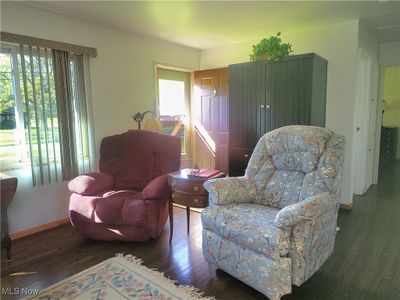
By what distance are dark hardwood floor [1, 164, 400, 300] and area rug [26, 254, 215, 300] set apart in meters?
0.09

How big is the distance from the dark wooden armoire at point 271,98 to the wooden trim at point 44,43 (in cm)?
173

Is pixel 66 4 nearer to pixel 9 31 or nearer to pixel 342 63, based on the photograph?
pixel 9 31

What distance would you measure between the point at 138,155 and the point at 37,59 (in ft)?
4.62

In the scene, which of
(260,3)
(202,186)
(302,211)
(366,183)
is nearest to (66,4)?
(260,3)

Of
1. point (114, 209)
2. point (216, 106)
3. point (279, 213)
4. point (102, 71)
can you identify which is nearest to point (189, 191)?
point (114, 209)

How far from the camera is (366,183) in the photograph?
14.3 feet

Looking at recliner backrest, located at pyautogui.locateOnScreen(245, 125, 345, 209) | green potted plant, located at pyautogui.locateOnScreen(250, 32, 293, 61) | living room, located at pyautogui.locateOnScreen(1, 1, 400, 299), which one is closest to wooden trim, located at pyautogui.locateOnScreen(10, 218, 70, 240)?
living room, located at pyautogui.locateOnScreen(1, 1, 400, 299)

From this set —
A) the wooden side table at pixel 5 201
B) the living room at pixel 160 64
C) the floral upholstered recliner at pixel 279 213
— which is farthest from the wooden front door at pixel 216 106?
the wooden side table at pixel 5 201

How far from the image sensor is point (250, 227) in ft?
6.02

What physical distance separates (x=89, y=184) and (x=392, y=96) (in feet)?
23.0

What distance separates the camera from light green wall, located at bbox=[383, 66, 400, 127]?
6438 millimetres

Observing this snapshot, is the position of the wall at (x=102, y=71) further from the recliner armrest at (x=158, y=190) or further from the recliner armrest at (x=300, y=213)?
the recliner armrest at (x=300, y=213)

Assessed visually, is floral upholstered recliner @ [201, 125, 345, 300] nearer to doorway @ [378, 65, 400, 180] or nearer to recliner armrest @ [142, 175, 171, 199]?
recliner armrest @ [142, 175, 171, 199]

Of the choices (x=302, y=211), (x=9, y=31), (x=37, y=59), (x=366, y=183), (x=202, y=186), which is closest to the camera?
(x=302, y=211)
